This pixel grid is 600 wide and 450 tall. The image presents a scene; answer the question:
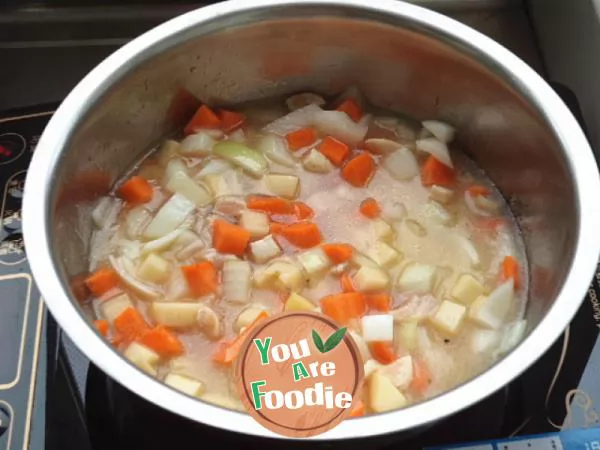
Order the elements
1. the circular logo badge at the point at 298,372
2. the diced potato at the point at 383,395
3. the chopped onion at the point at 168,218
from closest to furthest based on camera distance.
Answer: the circular logo badge at the point at 298,372 → the diced potato at the point at 383,395 → the chopped onion at the point at 168,218

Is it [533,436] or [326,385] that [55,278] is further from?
[533,436]

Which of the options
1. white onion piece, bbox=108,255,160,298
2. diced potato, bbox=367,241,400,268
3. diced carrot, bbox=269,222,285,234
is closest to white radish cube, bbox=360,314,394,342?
diced potato, bbox=367,241,400,268

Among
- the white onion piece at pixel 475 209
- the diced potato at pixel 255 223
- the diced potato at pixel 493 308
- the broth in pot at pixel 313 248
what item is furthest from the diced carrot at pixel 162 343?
the white onion piece at pixel 475 209

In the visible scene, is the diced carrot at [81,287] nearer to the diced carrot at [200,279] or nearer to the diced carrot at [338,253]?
the diced carrot at [200,279]

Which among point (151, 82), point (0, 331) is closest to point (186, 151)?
point (151, 82)

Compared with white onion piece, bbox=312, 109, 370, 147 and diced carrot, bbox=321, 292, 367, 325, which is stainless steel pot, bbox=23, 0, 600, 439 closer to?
white onion piece, bbox=312, 109, 370, 147

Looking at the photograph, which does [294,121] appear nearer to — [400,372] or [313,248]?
[313,248]

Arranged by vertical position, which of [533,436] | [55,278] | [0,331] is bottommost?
[533,436]

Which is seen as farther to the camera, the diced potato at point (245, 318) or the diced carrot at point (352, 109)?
the diced carrot at point (352, 109)
